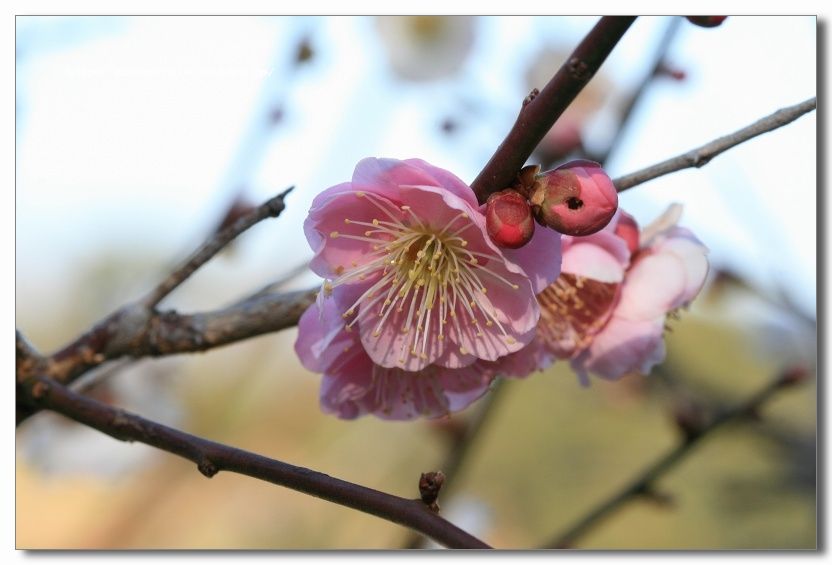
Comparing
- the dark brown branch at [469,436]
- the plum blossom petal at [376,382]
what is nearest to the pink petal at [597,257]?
the plum blossom petal at [376,382]

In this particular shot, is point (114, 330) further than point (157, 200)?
No

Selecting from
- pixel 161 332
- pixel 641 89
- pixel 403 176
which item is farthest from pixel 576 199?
pixel 641 89

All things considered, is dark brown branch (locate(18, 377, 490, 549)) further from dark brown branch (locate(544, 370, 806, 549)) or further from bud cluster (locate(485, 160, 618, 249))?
dark brown branch (locate(544, 370, 806, 549))

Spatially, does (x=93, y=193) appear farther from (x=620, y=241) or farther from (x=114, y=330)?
(x=620, y=241)

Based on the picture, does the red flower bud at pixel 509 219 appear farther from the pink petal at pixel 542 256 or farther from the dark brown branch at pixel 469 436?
the dark brown branch at pixel 469 436

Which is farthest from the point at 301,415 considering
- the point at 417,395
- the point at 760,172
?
the point at 417,395

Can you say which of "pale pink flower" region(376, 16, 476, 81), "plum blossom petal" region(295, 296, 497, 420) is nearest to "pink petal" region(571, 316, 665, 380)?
"plum blossom petal" region(295, 296, 497, 420)

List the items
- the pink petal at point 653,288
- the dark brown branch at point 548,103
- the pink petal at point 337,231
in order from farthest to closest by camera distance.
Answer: the pink petal at point 653,288 < the pink petal at point 337,231 < the dark brown branch at point 548,103
